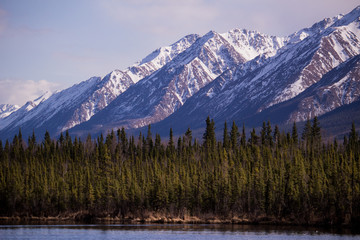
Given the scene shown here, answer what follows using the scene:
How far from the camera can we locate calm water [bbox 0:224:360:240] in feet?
341

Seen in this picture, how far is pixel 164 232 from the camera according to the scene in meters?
111

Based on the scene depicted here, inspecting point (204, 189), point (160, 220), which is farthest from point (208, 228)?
point (204, 189)

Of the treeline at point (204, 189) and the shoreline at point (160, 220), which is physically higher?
the treeline at point (204, 189)

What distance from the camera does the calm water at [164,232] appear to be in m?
104

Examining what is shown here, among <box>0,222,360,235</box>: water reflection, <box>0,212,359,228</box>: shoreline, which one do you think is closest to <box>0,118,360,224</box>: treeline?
<box>0,212,359,228</box>: shoreline

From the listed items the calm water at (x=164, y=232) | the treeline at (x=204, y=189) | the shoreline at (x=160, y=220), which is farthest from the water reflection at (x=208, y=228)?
the treeline at (x=204, y=189)

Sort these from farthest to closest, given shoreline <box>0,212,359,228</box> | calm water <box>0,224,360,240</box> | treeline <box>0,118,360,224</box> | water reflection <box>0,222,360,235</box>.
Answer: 1. treeline <box>0,118,360,224</box>
2. shoreline <box>0,212,359,228</box>
3. water reflection <box>0,222,360,235</box>
4. calm water <box>0,224,360,240</box>

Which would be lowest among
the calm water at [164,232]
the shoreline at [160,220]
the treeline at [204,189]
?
the calm water at [164,232]

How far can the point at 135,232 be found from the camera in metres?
111

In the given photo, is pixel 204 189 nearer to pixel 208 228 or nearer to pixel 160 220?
Result: pixel 160 220

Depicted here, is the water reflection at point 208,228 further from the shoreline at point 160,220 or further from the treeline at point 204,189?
the treeline at point 204,189

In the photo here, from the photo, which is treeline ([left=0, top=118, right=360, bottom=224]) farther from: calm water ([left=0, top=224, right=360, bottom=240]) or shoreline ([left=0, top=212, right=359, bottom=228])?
calm water ([left=0, top=224, right=360, bottom=240])

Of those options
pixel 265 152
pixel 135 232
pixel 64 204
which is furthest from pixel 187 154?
pixel 135 232

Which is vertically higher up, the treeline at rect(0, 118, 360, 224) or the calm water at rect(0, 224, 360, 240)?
the treeline at rect(0, 118, 360, 224)
